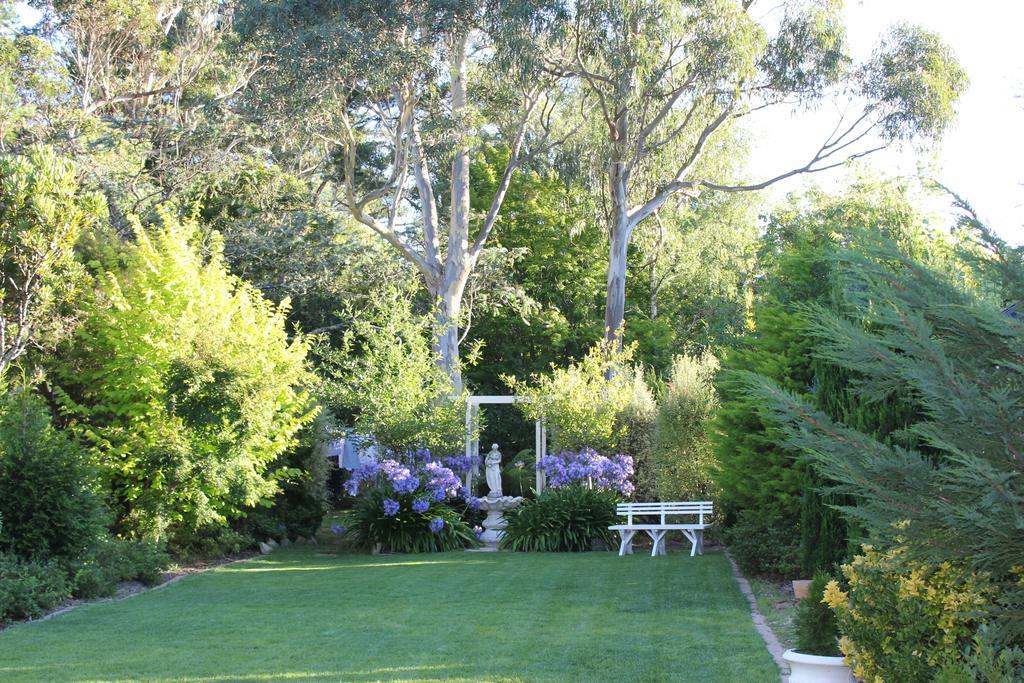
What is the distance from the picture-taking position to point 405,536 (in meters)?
15.6

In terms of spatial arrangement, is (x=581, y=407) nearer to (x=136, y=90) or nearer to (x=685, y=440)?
(x=685, y=440)

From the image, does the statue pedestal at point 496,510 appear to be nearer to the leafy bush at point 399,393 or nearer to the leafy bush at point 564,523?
the leafy bush at point 564,523

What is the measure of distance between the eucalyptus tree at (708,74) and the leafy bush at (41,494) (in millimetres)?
11315

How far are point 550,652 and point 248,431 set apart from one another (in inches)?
299

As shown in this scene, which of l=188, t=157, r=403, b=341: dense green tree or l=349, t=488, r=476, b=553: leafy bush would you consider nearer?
l=349, t=488, r=476, b=553: leafy bush

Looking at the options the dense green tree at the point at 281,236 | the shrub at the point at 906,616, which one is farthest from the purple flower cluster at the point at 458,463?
the shrub at the point at 906,616

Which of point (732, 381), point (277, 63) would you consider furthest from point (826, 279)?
point (277, 63)

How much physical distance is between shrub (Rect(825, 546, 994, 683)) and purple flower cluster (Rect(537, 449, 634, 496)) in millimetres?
10988

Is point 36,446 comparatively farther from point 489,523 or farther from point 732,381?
point 489,523

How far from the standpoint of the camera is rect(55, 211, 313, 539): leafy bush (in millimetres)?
12938

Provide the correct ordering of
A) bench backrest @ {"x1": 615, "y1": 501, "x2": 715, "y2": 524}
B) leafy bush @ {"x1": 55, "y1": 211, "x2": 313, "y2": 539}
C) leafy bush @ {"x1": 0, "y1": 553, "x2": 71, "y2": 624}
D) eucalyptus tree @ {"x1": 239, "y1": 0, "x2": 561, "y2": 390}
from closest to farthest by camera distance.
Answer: leafy bush @ {"x1": 0, "y1": 553, "x2": 71, "y2": 624} → leafy bush @ {"x1": 55, "y1": 211, "x2": 313, "y2": 539} → bench backrest @ {"x1": 615, "y1": 501, "x2": 715, "y2": 524} → eucalyptus tree @ {"x1": 239, "y1": 0, "x2": 561, "y2": 390}

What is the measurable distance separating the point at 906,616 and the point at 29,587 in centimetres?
739

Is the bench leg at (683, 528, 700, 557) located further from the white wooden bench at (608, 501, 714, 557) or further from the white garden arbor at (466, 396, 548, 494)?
the white garden arbor at (466, 396, 548, 494)

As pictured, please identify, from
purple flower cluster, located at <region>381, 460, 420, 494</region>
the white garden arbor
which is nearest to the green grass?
purple flower cluster, located at <region>381, 460, 420, 494</region>
